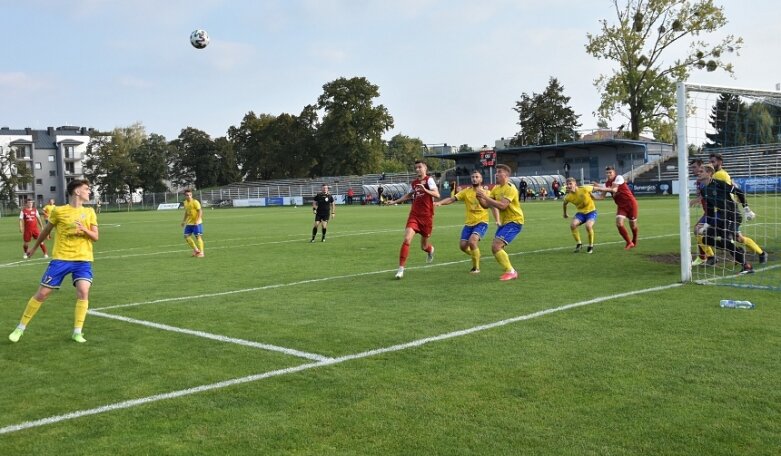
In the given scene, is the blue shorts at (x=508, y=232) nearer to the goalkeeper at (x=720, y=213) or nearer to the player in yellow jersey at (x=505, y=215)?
the player in yellow jersey at (x=505, y=215)

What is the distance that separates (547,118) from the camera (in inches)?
3679

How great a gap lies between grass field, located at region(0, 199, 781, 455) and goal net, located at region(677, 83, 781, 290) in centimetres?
100

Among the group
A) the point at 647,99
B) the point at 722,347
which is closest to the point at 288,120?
the point at 647,99

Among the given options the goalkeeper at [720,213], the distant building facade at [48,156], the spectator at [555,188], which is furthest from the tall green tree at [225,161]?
the goalkeeper at [720,213]

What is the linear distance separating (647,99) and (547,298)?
53.5 metres

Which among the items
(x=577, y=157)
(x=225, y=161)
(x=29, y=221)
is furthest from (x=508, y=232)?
(x=225, y=161)

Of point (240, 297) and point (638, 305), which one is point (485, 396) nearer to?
point (638, 305)

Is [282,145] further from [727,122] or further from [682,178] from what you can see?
[682,178]

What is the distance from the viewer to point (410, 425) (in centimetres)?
467

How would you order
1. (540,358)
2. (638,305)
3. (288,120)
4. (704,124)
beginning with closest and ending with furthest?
(540,358) → (638,305) → (704,124) → (288,120)

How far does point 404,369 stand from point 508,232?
244 inches

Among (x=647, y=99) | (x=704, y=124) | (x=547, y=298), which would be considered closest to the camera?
(x=547, y=298)

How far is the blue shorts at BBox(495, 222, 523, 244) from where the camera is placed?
38.5ft

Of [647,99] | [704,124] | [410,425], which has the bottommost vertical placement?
[410,425]
